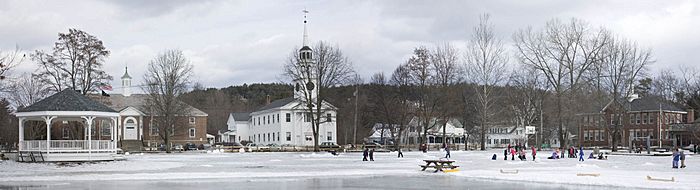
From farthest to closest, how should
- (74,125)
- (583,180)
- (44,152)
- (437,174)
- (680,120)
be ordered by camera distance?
(680,120) < (74,125) < (44,152) < (437,174) < (583,180)

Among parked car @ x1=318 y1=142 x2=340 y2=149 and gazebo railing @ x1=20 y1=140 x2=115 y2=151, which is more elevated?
gazebo railing @ x1=20 y1=140 x2=115 y2=151

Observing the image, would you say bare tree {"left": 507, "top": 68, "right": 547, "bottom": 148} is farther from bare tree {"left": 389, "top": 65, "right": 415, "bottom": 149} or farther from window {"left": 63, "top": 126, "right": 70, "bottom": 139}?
window {"left": 63, "top": 126, "right": 70, "bottom": 139}

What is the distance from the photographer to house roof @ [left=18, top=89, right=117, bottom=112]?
46000 mm

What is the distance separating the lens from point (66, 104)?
152 feet

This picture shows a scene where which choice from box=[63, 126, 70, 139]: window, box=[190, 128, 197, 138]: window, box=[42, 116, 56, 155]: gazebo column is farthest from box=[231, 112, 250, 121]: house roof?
box=[42, 116, 56, 155]: gazebo column

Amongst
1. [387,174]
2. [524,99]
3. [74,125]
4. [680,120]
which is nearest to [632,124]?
[680,120]

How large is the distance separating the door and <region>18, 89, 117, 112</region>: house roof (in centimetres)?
5366

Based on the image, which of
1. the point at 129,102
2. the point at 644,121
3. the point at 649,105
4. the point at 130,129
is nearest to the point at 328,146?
the point at 130,129

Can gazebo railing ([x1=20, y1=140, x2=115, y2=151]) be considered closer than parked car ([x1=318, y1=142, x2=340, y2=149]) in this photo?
Yes

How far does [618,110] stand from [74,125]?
52.6m

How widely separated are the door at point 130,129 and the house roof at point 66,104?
53664 millimetres

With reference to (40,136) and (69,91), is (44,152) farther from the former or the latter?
(40,136)

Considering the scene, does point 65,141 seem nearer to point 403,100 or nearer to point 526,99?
point 403,100

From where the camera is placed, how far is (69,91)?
158 feet
